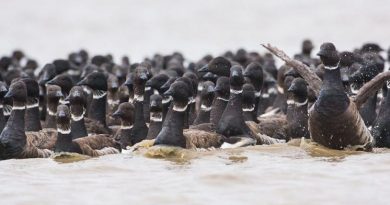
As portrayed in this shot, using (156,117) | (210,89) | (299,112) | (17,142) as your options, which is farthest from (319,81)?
(17,142)

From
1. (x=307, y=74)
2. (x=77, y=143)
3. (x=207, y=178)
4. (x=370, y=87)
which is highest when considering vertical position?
(x=307, y=74)

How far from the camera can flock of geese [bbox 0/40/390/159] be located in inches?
636

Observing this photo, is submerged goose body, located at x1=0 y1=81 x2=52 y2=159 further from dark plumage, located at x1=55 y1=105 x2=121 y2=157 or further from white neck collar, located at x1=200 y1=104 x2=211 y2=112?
white neck collar, located at x1=200 y1=104 x2=211 y2=112

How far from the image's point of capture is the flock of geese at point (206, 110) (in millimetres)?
16156

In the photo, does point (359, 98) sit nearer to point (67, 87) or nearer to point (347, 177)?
point (347, 177)

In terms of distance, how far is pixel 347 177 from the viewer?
1371 centimetres

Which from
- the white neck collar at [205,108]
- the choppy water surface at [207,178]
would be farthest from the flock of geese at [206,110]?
the choppy water surface at [207,178]

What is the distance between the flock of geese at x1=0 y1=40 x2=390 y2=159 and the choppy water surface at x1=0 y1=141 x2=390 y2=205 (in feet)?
1.73

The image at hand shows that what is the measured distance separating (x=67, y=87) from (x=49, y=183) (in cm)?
688

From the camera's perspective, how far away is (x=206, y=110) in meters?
19.5

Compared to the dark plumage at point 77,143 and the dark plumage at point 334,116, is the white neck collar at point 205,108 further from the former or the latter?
the dark plumage at point 334,116

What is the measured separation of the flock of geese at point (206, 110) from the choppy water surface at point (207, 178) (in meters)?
0.53

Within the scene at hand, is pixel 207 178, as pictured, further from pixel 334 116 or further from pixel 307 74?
pixel 307 74

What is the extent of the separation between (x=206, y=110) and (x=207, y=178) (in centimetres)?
571
